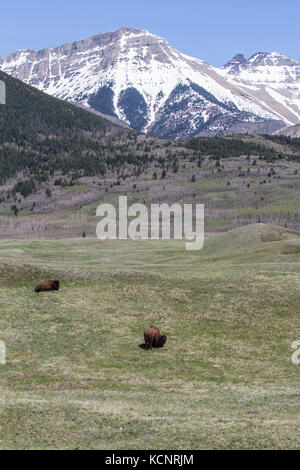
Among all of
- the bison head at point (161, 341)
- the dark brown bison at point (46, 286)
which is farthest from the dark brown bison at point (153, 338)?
the dark brown bison at point (46, 286)

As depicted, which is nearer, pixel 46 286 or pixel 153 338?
pixel 153 338

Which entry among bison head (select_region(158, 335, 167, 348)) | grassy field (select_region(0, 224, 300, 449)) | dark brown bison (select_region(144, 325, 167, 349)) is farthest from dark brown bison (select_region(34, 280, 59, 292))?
bison head (select_region(158, 335, 167, 348))

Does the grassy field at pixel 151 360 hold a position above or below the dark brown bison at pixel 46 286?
below

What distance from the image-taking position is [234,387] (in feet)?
116

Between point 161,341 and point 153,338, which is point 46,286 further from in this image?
point 161,341

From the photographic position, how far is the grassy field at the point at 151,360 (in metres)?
24.1

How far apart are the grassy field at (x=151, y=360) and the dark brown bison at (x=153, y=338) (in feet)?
2.05

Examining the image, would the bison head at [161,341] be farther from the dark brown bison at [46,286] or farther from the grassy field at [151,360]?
the dark brown bison at [46,286]

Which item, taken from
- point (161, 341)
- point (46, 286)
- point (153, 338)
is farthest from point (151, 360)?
point (46, 286)

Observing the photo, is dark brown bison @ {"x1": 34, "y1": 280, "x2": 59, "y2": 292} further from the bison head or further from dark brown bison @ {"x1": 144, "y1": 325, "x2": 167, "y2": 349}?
the bison head

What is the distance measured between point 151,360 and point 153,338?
236 cm

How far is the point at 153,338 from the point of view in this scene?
42.5 m

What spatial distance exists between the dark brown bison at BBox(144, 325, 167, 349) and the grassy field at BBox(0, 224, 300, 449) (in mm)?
624
